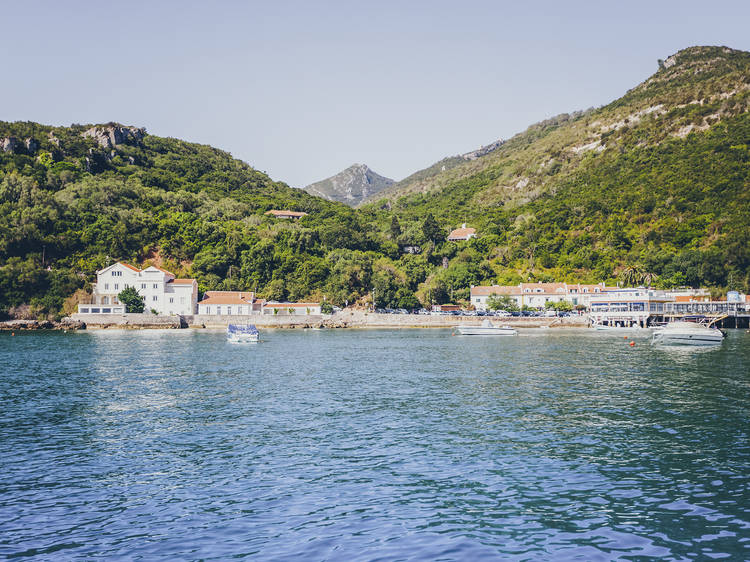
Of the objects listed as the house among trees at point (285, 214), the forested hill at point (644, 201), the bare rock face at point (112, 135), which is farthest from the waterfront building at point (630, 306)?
the bare rock face at point (112, 135)

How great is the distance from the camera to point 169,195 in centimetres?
14938

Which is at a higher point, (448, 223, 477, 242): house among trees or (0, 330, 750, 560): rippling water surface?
(448, 223, 477, 242): house among trees

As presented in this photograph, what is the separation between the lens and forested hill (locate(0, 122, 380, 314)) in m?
109

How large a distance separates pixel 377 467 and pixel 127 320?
9171cm

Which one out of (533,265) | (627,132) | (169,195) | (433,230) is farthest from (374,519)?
(627,132)

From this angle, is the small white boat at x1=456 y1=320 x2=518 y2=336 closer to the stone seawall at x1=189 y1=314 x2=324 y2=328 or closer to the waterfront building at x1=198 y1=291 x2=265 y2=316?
the stone seawall at x1=189 y1=314 x2=324 y2=328

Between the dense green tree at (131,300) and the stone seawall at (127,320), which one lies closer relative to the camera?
the stone seawall at (127,320)

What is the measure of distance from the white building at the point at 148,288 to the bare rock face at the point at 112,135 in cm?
8842

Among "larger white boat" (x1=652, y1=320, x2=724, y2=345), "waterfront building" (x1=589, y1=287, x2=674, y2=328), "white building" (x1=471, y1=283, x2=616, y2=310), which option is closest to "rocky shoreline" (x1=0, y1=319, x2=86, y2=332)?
"white building" (x1=471, y1=283, x2=616, y2=310)

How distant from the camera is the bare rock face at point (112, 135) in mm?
176875

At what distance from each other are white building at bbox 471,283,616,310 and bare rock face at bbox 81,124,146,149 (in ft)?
416

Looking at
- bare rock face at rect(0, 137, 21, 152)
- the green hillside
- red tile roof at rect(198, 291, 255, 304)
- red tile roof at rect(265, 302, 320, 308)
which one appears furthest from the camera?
bare rock face at rect(0, 137, 21, 152)

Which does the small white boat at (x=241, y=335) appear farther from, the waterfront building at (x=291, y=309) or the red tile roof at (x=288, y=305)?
the red tile roof at (x=288, y=305)

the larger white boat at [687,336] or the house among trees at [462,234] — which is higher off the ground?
A: the house among trees at [462,234]
